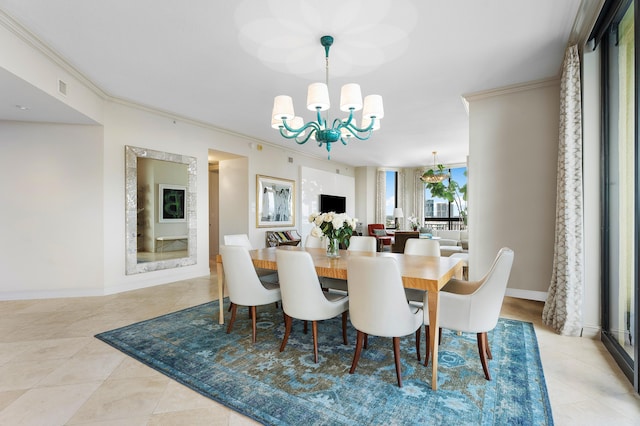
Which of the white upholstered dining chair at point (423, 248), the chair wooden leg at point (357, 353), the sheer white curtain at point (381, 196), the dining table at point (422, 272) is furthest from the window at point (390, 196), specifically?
the chair wooden leg at point (357, 353)

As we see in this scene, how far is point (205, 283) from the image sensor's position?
5039mm

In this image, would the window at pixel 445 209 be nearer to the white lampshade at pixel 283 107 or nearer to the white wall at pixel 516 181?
the white wall at pixel 516 181

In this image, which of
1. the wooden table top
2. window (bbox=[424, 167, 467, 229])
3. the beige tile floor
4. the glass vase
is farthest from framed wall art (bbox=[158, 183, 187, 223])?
window (bbox=[424, 167, 467, 229])

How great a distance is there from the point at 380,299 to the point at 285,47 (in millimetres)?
2380

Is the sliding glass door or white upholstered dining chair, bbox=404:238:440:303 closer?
the sliding glass door

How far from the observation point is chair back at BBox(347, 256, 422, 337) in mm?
1988

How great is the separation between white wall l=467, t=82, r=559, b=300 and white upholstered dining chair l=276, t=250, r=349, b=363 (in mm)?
2512

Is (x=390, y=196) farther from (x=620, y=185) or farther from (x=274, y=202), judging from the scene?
(x=620, y=185)

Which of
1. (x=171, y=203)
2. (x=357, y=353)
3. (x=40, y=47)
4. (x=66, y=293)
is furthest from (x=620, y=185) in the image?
(x=66, y=293)

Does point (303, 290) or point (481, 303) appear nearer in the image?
point (481, 303)

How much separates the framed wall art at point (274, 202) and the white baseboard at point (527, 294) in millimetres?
4584

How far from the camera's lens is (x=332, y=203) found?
8891mm

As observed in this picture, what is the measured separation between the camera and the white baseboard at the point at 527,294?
3750mm

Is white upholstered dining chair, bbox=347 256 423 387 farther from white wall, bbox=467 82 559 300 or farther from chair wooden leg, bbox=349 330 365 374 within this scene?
white wall, bbox=467 82 559 300
